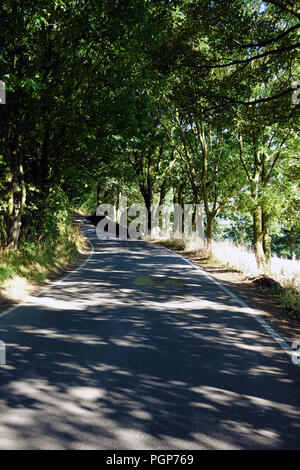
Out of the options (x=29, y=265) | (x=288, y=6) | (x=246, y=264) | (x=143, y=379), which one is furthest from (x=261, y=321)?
(x=246, y=264)

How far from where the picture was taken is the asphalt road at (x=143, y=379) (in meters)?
3.13

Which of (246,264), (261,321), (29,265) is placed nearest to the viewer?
(261,321)

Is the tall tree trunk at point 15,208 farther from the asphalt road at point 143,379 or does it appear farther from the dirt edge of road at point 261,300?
the dirt edge of road at point 261,300

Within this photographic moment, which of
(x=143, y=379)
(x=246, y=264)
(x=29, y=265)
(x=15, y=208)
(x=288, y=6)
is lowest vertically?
(x=143, y=379)

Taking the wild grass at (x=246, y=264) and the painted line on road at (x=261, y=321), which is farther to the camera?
the wild grass at (x=246, y=264)

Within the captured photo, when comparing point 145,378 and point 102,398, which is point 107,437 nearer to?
point 102,398

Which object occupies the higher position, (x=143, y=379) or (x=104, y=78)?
(x=104, y=78)

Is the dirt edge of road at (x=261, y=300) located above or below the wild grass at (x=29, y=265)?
below

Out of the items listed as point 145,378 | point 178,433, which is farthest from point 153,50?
point 178,433

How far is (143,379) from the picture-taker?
4.18 m

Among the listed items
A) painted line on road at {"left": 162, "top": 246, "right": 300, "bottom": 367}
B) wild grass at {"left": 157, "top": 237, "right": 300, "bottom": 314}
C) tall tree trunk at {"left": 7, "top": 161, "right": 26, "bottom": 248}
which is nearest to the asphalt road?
painted line on road at {"left": 162, "top": 246, "right": 300, "bottom": 367}

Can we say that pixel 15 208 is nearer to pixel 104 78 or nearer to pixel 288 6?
pixel 104 78

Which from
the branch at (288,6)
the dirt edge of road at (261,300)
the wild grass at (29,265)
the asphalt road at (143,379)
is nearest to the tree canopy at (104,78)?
the branch at (288,6)

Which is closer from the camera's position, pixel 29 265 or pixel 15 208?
pixel 29 265
